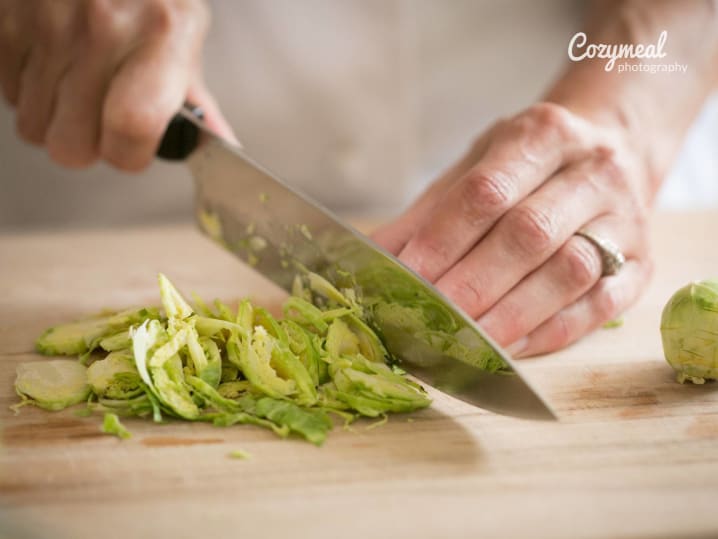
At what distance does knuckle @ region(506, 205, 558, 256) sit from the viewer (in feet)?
6.17

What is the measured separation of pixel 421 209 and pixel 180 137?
2.37 ft

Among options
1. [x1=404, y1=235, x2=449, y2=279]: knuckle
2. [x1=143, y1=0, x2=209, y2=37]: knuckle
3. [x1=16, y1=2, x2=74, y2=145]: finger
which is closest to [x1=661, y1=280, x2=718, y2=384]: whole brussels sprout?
[x1=404, y1=235, x2=449, y2=279]: knuckle

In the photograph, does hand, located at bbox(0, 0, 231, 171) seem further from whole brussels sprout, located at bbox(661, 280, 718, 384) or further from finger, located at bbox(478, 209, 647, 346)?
whole brussels sprout, located at bbox(661, 280, 718, 384)

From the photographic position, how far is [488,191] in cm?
192

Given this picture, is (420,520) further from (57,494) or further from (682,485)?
(57,494)

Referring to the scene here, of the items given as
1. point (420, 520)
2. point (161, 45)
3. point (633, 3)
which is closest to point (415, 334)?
point (420, 520)

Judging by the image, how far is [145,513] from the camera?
53.1 inches

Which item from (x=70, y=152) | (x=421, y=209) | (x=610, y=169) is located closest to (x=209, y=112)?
(x=70, y=152)

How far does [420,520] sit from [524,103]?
94.3 inches

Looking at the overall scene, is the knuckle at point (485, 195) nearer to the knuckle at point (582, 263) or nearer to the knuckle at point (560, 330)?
the knuckle at point (582, 263)

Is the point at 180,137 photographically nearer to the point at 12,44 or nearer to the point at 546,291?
the point at 12,44

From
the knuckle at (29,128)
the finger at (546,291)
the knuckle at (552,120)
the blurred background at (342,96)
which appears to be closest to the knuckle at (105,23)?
the knuckle at (29,128)

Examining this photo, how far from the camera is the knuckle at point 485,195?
1910 millimetres

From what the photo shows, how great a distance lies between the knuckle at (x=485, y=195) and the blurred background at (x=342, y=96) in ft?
4.34
